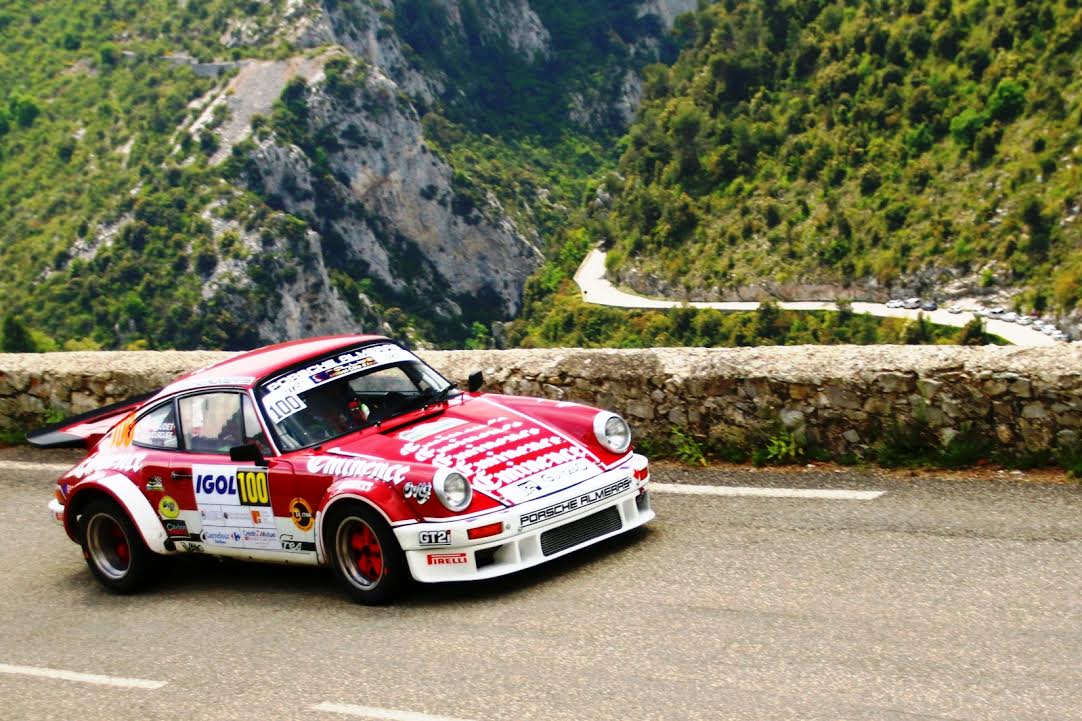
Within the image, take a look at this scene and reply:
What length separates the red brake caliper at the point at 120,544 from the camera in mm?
8516

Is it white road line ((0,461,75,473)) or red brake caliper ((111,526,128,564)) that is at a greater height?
red brake caliper ((111,526,128,564))

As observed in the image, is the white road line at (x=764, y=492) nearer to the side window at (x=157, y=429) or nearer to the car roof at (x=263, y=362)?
the car roof at (x=263, y=362)

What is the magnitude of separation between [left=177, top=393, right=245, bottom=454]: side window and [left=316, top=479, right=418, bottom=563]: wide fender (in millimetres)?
966

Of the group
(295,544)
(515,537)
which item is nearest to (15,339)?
(295,544)

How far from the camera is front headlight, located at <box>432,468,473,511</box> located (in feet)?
22.9

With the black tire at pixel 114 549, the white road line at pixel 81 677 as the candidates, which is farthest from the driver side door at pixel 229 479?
the white road line at pixel 81 677

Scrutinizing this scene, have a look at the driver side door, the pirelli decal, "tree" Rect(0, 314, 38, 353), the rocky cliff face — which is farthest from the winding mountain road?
the driver side door

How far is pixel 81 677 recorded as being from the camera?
22.7 ft

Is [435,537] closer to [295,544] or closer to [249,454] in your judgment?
[295,544]

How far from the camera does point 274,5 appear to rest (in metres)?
154

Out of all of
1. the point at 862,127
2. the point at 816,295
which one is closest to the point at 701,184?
the point at 862,127

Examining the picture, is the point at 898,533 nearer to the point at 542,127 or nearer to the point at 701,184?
the point at 701,184

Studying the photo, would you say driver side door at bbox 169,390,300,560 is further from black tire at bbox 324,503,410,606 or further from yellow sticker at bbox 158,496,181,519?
black tire at bbox 324,503,410,606

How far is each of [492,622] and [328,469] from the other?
56.2 inches
